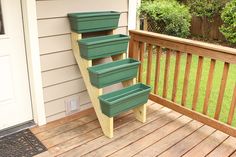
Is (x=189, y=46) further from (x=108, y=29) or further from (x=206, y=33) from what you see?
(x=206, y=33)

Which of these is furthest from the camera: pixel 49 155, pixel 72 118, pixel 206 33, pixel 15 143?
pixel 206 33

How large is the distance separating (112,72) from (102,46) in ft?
0.89

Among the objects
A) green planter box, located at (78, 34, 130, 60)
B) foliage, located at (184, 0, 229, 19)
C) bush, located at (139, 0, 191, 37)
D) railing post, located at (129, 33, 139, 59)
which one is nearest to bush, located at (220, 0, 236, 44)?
foliage, located at (184, 0, 229, 19)

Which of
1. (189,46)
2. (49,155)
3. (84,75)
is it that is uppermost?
→ (189,46)

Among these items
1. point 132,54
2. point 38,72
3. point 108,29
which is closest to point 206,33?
point 132,54

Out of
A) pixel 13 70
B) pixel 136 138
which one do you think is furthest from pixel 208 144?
pixel 13 70

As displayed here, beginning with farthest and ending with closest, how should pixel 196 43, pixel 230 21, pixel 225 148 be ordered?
pixel 230 21, pixel 196 43, pixel 225 148

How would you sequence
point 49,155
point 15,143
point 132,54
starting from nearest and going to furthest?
1. point 49,155
2. point 15,143
3. point 132,54

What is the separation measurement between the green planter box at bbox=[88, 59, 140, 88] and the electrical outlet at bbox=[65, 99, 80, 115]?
0.47m

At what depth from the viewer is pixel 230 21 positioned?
20.1 ft

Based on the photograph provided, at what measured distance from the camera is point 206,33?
7.30 m

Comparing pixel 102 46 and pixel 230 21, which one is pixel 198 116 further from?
pixel 230 21

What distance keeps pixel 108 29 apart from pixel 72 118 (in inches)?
39.6

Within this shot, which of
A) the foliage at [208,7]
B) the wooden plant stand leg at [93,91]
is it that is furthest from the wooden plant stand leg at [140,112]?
the foliage at [208,7]
